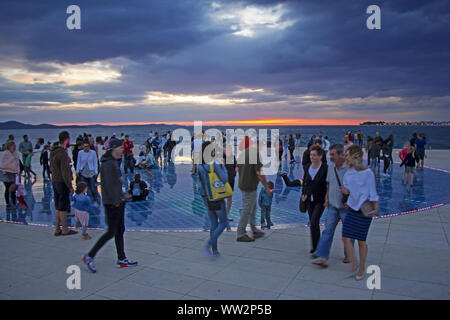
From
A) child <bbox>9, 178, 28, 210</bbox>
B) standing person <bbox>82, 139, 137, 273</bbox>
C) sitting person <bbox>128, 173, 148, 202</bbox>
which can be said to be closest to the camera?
standing person <bbox>82, 139, 137, 273</bbox>

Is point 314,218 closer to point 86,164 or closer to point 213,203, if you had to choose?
point 213,203

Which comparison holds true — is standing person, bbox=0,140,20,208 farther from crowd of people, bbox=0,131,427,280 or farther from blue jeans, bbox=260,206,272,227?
blue jeans, bbox=260,206,272,227

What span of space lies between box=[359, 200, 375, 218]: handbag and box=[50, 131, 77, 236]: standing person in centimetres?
486

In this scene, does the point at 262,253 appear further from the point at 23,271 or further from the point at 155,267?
the point at 23,271

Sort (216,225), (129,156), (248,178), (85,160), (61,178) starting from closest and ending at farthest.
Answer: (216,225)
(248,178)
(61,178)
(85,160)
(129,156)

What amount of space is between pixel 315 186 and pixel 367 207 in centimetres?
90

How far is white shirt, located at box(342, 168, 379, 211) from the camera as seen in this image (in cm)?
412

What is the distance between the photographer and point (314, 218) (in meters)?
4.98

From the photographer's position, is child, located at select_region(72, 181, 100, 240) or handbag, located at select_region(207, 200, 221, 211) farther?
child, located at select_region(72, 181, 100, 240)

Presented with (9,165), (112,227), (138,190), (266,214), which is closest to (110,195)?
(112,227)

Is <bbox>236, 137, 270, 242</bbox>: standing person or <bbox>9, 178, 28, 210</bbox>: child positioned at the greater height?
<bbox>236, 137, 270, 242</bbox>: standing person

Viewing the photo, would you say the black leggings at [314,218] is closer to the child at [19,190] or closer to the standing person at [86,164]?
the standing person at [86,164]

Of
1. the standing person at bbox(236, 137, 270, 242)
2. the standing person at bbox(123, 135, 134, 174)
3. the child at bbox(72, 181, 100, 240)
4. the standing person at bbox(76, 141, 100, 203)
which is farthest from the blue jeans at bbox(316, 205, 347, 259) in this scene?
the standing person at bbox(123, 135, 134, 174)
